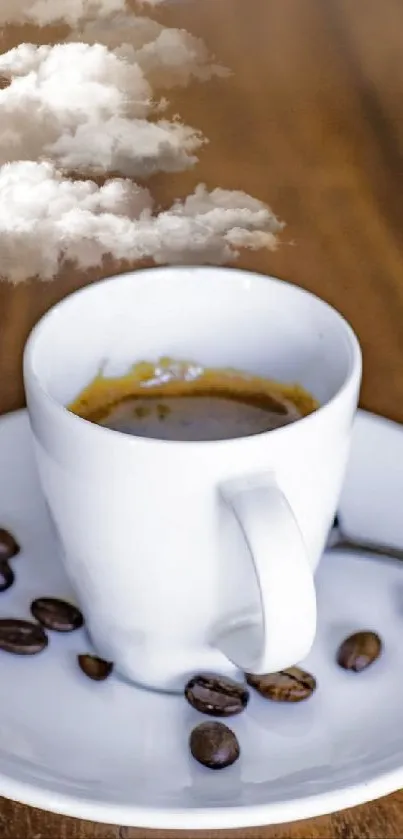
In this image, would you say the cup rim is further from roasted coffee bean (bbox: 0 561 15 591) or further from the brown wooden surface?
the brown wooden surface

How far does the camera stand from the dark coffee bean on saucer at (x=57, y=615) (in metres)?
0.53

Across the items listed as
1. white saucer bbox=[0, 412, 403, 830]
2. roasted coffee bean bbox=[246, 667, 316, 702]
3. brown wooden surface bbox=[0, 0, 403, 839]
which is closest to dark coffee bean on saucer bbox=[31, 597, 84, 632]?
white saucer bbox=[0, 412, 403, 830]

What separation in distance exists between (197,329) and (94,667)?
0.22 metres

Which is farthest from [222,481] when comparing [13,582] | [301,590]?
[13,582]

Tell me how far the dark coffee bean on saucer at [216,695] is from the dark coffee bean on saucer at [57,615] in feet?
0.26

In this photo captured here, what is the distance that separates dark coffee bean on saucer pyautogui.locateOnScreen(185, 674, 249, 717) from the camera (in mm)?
478

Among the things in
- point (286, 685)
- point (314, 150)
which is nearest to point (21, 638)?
point (286, 685)

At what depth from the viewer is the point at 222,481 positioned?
43cm

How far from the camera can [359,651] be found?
1.65 ft

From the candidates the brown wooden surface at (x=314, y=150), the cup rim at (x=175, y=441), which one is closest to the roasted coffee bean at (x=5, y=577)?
the cup rim at (x=175, y=441)

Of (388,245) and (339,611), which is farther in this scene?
(388,245)

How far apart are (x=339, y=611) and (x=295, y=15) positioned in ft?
1.57

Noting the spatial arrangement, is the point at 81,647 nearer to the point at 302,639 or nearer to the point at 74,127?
the point at 302,639

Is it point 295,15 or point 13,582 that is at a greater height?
point 295,15
